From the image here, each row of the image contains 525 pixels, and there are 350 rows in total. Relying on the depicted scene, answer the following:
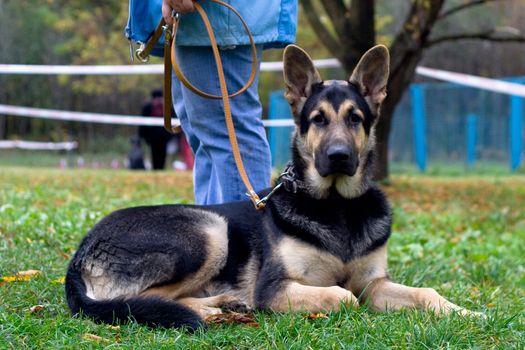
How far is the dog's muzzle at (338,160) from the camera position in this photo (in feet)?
12.1

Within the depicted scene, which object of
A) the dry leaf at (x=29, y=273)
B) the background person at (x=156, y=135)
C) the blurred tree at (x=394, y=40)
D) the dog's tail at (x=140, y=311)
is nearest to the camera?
the dog's tail at (x=140, y=311)

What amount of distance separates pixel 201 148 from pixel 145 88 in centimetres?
2292

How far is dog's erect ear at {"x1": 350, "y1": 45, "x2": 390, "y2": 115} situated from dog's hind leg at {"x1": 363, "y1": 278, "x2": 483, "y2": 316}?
41.4 inches

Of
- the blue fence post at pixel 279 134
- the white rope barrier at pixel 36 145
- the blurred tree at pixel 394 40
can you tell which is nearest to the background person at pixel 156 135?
the blue fence post at pixel 279 134

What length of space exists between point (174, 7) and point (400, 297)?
Result: 2191 millimetres

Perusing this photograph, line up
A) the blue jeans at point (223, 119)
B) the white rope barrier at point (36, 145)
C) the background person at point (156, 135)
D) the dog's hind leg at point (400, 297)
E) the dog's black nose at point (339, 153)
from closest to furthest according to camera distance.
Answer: the dog's hind leg at point (400, 297)
the dog's black nose at point (339, 153)
the blue jeans at point (223, 119)
the background person at point (156, 135)
the white rope barrier at point (36, 145)

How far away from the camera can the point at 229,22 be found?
4.43 m

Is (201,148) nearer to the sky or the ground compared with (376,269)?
nearer to the sky

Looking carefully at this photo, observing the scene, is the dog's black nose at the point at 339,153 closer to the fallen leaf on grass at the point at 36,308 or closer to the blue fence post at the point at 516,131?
the fallen leaf on grass at the point at 36,308

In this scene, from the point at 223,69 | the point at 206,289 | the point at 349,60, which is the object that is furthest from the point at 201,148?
the point at 349,60

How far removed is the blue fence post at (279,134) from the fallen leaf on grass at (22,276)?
15505 mm

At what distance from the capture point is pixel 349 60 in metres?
11.9

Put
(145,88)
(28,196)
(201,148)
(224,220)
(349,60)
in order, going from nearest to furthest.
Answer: (224,220), (201,148), (28,196), (349,60), (145,88)

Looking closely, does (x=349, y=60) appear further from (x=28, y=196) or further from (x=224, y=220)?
(x=224, y=220)
